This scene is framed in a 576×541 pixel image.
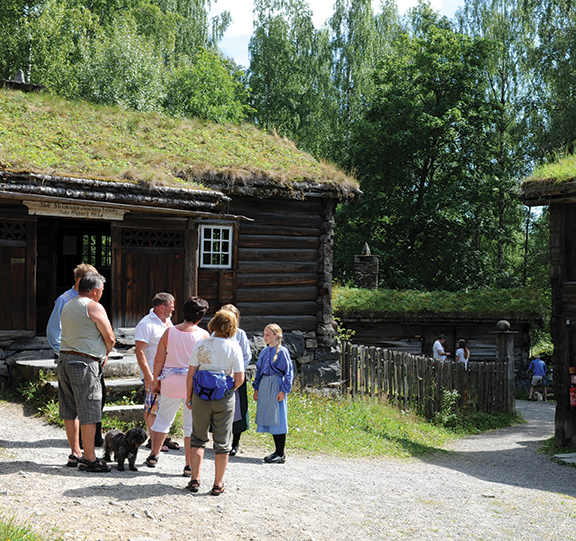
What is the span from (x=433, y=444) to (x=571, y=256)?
13.9ft

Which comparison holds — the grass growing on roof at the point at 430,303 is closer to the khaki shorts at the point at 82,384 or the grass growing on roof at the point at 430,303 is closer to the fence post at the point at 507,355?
the fence post at the point at 507,355

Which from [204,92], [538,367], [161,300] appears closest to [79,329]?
[161,300]

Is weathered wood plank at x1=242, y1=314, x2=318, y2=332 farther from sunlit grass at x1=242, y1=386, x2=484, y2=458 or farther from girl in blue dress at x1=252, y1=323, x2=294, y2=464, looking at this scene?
girl in blue dress at x1=252, y1=323, x2=294, y2=464

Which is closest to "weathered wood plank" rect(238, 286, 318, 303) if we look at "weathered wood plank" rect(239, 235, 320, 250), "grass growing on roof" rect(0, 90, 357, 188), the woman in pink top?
"weathered wood plank" rect(239, 235, 320, 250)

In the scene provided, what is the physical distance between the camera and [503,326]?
14.9m

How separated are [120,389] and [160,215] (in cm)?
367

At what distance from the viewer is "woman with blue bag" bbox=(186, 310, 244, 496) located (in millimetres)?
5379

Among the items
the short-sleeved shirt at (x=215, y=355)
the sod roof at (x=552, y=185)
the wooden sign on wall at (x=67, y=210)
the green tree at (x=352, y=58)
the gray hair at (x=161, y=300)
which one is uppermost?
the green tree at (x=352, y=58)

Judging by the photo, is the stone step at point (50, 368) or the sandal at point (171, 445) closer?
the sandal at point (171, 445)

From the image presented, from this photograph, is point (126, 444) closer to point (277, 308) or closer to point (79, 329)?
point (79, 329)

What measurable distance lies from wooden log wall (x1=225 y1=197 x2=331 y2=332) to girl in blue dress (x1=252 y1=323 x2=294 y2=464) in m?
5.36

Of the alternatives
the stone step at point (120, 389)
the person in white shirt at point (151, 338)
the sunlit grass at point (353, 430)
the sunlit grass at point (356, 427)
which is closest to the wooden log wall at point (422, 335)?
the sunlit grass at point (356, 427)

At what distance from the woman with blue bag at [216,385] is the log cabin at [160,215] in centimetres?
519

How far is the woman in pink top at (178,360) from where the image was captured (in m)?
5.84
